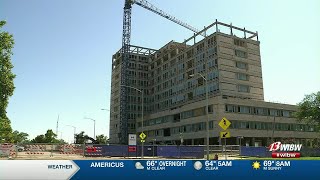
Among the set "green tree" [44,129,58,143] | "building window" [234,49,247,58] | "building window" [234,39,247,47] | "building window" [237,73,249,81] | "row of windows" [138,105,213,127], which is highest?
"building window" [234,39,247,47]

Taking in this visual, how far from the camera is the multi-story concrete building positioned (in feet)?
265

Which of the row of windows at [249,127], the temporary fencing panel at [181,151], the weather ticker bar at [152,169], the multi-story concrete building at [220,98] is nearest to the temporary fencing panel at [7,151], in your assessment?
the temporary fencing panel at [181,151]

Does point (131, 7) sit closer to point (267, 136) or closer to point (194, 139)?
point (194, 139)

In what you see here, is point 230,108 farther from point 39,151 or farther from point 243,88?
point 39,151

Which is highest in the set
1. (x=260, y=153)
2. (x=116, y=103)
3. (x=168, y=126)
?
(x=116, y=103)

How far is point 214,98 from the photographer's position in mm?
79375

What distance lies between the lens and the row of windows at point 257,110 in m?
79.6

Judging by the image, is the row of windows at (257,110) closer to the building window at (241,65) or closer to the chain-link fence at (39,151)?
the building window at (241,65)

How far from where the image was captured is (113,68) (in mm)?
147750

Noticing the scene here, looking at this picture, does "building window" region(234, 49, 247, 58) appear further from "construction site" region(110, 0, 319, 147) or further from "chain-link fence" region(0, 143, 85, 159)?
"chain-link fence" region(0, 143, 85, 159)

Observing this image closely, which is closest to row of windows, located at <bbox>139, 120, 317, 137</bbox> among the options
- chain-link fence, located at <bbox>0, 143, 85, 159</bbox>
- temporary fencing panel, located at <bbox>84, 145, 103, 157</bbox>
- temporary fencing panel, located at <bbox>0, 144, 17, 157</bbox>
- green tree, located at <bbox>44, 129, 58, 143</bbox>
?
temporary fencing panel, located at <bbox>84, 145, 103, 157</bbox>

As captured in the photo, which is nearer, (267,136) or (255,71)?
(267,136)

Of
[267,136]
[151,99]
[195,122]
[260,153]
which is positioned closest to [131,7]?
[151,99]

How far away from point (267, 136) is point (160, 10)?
67385mm
